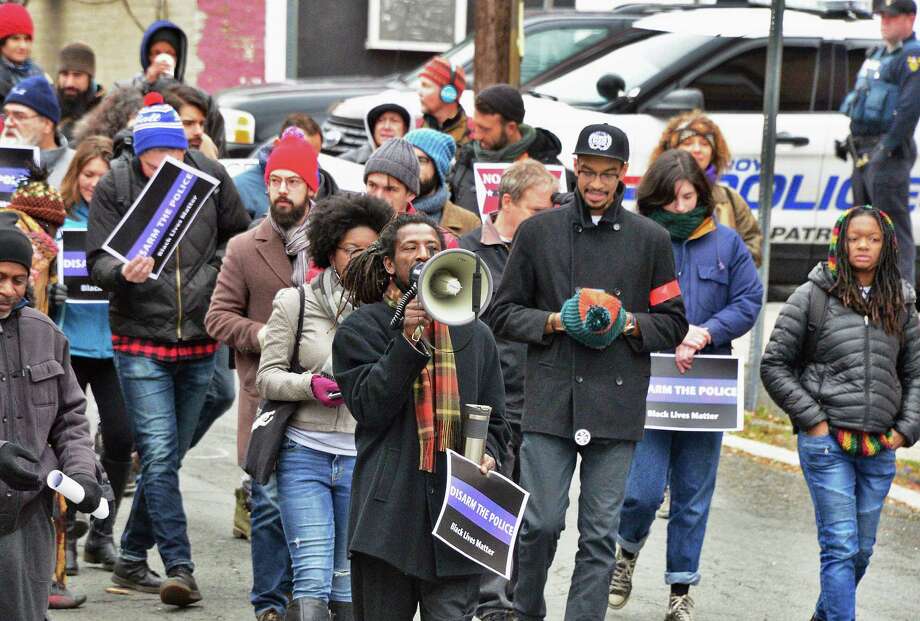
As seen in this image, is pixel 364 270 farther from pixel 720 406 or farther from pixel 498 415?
pixel 720 406

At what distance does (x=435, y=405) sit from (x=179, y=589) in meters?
2.60

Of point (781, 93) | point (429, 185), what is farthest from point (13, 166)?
point (781, 93)

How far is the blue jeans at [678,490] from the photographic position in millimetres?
7582

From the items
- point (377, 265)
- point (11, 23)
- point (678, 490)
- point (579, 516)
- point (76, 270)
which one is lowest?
point (678, 490)

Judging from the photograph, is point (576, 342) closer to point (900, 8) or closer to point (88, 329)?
point (88, 329)

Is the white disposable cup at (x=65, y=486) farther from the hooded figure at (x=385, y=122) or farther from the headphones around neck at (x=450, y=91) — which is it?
the headphones around neck at (x=450, y=91)

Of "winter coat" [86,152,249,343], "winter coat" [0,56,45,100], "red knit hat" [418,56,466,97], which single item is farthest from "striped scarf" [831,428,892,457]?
"winter coat" [0,56,45,100]

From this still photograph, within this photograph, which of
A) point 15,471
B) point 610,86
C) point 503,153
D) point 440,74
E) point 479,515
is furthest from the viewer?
point 610,86

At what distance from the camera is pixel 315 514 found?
6.17 meters

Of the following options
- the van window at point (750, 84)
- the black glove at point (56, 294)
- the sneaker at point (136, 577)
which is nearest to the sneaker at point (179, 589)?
the sneaker at point (136, 577)

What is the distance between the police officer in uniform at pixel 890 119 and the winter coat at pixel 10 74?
242 inches

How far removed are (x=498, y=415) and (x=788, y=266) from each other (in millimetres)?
9544

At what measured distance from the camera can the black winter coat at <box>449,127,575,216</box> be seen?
906 centimetres

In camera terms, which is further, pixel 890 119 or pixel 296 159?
pixel 890 119
